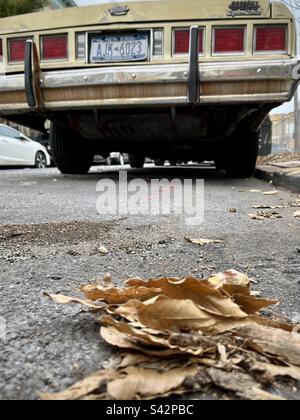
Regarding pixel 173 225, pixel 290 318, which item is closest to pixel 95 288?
pixel 290 318

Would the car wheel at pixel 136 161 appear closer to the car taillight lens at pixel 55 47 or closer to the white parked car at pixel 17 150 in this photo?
the white parked car at pixel 17 150

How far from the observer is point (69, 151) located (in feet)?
15.4

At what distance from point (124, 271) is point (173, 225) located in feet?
2.49

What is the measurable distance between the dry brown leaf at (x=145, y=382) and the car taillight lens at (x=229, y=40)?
311 centimetres

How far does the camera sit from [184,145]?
4500 mm

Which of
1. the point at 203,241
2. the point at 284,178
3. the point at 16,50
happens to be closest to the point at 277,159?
the point at 284,178

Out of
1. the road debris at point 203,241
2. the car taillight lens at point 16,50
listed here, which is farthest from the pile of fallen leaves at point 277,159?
the road debris at point 203,241

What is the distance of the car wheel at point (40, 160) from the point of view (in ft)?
34.4

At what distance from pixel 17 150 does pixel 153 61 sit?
6792mm

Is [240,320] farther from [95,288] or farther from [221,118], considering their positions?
[221,118]

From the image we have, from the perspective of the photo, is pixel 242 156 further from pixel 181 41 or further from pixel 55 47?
pixel 55 47

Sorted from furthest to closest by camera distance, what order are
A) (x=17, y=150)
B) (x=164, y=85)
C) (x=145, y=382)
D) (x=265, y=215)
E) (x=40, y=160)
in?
1. (x=40, y=160)
2. (x=17, y=150)
3. (x=164, y=85)
4. (x=265, y=215)
5. (x=145, y=382)

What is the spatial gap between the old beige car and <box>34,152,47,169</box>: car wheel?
6.88 metres

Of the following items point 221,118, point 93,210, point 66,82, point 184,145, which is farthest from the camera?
point 184,145
